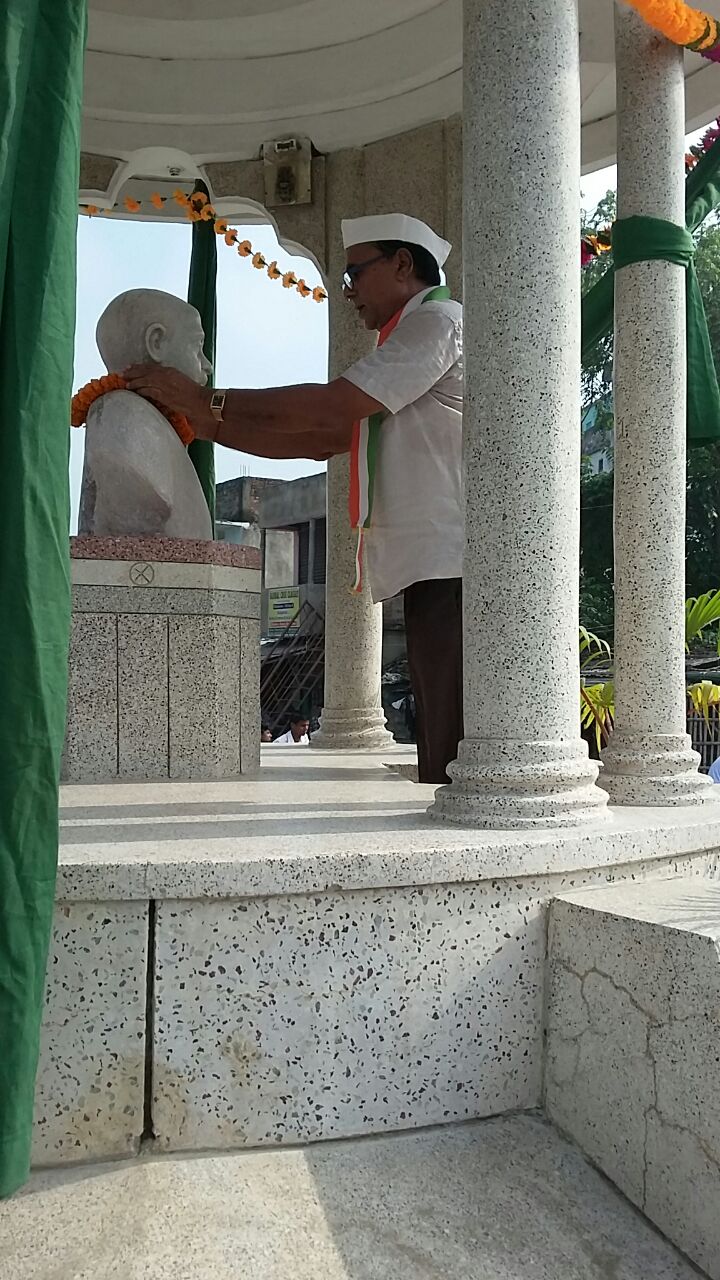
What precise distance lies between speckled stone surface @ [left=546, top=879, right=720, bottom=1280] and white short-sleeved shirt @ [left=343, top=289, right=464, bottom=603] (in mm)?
1641

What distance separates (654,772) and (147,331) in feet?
9.16

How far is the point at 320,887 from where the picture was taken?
251 centimetres

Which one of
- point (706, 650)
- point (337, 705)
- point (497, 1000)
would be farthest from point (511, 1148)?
point (706, 650)

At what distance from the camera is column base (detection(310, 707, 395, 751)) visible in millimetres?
6465

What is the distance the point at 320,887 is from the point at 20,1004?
0.73 m

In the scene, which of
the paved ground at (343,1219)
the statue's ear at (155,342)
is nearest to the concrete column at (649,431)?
the paved ground at (343,1219)

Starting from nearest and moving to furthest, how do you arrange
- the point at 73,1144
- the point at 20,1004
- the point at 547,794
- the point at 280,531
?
the point at 20,1004, the point at 73,1144, the point at 547,794, the point at 280,531

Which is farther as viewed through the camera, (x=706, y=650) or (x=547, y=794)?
(x=706, y=650)

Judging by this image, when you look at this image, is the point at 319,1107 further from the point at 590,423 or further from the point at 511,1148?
the point at 590,423

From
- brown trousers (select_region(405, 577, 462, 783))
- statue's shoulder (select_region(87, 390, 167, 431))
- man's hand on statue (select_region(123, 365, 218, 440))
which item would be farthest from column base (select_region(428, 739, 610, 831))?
statue's shoulder (select_region(87, 390, 167, 431))

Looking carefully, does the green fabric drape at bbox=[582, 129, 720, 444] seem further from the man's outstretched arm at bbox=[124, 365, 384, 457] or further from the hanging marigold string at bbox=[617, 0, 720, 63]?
the man's outstretched arm at bbox=[124, 365, 384, 457]

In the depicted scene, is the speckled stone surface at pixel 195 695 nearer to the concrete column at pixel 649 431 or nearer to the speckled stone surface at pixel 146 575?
the speckled stone surface at pixel 146 575

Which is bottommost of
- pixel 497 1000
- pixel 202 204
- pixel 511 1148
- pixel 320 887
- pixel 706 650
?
pixel 511 1148

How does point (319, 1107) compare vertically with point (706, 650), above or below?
below
